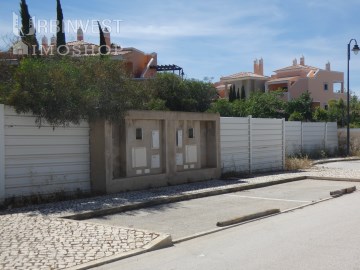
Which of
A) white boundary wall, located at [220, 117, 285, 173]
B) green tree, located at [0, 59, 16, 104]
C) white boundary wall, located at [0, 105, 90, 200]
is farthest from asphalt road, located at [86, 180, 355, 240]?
green tree, located at [0, 59, 16, 104]

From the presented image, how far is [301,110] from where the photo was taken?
4106 cm

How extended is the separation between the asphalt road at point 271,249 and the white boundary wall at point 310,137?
16.0 metres

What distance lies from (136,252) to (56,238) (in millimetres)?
1455

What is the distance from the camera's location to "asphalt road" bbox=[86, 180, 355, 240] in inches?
367

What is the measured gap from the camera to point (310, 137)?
27.8m

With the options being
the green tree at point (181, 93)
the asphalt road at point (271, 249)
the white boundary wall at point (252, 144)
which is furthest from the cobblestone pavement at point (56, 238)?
the green tree at point (181, 93)

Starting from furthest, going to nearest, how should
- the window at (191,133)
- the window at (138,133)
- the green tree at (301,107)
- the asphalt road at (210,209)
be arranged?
1. the green tree at (301,107)
2. the window at (191,133)
3. the window at (138,133)
4. the asphalt road at (210,209)

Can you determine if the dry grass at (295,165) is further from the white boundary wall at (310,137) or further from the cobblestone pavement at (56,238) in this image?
the cobblestone pavement at (56,238)

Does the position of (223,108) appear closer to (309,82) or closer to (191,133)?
(191,133)

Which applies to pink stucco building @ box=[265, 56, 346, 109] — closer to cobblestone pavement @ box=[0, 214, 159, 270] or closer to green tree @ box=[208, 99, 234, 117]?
green tree @ box=[208, 99, 234, 117]

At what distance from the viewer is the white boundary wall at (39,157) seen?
35.7ft


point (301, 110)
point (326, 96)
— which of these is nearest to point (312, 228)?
point (301, 110)

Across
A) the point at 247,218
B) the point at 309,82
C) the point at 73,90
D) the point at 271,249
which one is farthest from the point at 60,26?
the point at 309,82

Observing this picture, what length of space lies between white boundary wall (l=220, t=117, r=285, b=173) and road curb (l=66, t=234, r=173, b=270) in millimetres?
9985
